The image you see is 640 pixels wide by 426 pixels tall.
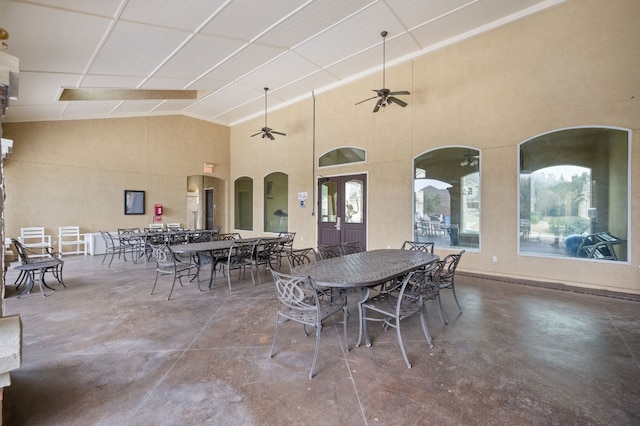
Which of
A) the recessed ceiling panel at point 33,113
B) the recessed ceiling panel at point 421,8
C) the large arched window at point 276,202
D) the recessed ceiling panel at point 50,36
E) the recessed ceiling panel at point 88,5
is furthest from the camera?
the large arched window at point 276,202

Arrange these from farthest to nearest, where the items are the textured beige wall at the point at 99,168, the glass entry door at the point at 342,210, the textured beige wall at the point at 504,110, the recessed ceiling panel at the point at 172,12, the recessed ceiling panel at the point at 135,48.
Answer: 1. the glass entry door at the point at 342,210
2. the textured beige wall at the point at 99,168
3. the textured beige wall at the point at 504,110
4. the recessed ceiling panel at the point at 135,48
5. the recessed ceiling panel at the point at 172,12

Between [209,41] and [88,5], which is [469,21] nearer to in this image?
[209,41]

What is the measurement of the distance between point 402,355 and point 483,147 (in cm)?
466

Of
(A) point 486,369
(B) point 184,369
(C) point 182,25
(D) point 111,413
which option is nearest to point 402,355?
(A) point 486,369

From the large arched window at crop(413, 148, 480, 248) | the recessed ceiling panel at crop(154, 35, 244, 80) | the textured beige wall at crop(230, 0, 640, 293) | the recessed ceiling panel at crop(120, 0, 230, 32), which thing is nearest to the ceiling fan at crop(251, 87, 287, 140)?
the textured beige wall at crop(230, 0, 640, 293)

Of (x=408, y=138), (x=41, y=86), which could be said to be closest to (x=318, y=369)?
(x=408, y=138)

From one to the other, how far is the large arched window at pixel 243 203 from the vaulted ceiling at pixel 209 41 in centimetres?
370

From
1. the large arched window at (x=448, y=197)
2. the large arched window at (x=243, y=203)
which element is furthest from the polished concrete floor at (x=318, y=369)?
the large arched window at (x=243, y=203)

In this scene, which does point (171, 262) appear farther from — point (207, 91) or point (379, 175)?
point (207, 91)

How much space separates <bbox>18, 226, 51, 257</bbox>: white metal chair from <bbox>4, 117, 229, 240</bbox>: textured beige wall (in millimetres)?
183

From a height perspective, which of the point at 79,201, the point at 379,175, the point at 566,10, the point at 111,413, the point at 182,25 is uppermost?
the point at 566,10

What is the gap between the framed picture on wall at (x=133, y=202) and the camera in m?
8.99

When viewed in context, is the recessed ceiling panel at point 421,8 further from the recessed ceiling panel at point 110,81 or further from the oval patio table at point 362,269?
the recessed ceiling panel at point 110,81

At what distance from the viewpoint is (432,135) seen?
6.28 m
